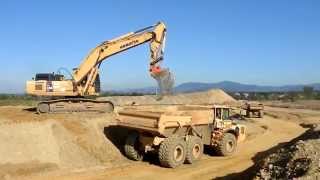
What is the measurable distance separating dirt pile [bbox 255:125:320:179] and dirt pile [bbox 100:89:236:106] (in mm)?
27126

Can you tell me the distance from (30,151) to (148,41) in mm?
10820

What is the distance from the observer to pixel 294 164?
11.4 metres

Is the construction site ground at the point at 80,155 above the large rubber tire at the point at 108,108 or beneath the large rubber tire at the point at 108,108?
beneath

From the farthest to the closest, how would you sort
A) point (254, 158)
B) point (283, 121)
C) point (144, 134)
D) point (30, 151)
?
point (283, 121) < point (254, 158) < point (144, 134) < point (30, 151)

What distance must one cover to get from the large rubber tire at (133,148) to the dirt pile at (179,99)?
19.9m

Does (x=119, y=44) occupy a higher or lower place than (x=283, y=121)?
higher

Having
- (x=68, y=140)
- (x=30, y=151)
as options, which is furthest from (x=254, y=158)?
(x=30, y=151)

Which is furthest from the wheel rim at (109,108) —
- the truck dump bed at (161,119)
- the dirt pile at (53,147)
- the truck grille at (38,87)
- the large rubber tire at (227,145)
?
the large rubber tire at (227,145)

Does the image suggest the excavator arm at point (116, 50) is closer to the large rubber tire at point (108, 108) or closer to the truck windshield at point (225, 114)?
the large rubber tire at point (108, 108)

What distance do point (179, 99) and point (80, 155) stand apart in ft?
88.5

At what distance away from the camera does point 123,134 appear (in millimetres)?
22047

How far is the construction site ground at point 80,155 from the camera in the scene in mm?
17000

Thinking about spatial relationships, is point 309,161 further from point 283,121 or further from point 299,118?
point 299,118

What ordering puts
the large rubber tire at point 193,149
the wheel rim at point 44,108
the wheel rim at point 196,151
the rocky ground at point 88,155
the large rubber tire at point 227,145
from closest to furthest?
1. the rocky ground at point 88,155
2. the large rubber tire at point 193,149
3. the wheel rim at point 196,151
4. the large rubber tire at point 227,145
5. the wheel rim at point 44,108
